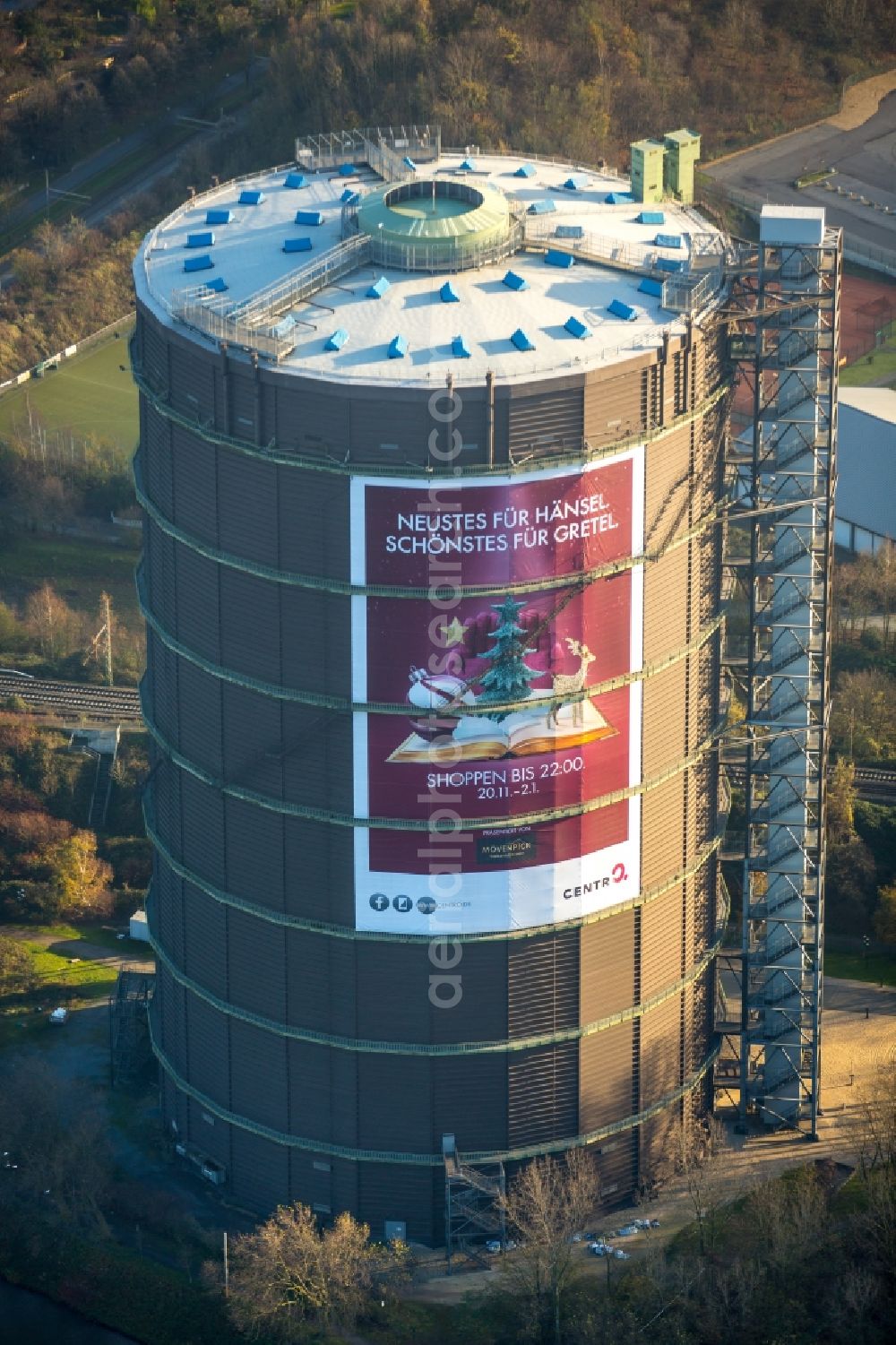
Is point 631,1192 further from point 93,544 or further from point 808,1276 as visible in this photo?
point 93,544

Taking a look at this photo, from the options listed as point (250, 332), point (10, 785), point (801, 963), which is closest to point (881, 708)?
point (801, 963)

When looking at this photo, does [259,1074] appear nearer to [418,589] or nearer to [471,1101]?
[471,1101]

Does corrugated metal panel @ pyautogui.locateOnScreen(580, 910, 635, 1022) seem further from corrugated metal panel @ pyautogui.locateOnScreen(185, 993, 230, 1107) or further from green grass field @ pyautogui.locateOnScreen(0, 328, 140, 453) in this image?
green grass field @ pyautogui.locateOnScreen(0, 328, 140, 453)

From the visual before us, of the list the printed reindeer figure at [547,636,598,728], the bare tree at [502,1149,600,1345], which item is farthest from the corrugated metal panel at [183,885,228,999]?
the printed reindeer figure at [547,636,598,728]

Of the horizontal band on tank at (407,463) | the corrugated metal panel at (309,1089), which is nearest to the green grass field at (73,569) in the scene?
the corrugated metal panel at (309,1089)

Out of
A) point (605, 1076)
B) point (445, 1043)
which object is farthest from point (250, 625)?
point (605, 1076)

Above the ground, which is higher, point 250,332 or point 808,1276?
point 250,332
